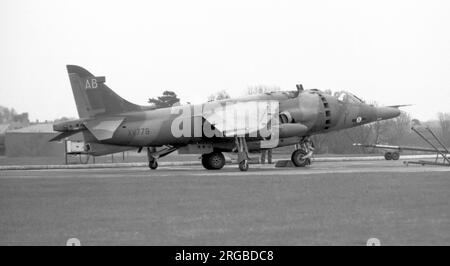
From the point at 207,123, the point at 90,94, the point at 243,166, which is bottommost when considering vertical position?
the point at 243,166

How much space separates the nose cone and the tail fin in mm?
13957

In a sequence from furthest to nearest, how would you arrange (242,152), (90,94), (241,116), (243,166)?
(241,116)
(242,152)
(243,166)
(90,94)

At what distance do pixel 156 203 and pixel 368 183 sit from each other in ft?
23.9

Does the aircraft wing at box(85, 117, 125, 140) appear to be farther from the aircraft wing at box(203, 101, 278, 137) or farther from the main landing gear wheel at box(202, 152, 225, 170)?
the main landing gear wheel at box(202, 152, 225, 170)

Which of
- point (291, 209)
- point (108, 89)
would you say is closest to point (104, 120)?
point (108, 89)

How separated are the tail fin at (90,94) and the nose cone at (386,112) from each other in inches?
549

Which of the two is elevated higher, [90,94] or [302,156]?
[90,94]

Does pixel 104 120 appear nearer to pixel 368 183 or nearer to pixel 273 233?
pixel 368 183

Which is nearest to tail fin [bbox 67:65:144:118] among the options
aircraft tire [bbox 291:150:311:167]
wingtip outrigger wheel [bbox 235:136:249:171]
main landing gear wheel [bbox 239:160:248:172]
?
wingtip outrigger wheel [bbox 235:136:249:171]

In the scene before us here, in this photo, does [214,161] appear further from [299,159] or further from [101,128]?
[101,128]

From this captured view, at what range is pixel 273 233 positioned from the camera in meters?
11.9

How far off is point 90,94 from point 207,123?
5.39 meters

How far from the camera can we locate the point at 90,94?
96.6 feet

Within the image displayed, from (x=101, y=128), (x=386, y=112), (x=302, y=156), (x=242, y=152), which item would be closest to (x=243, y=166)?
(x=242, y=152)
